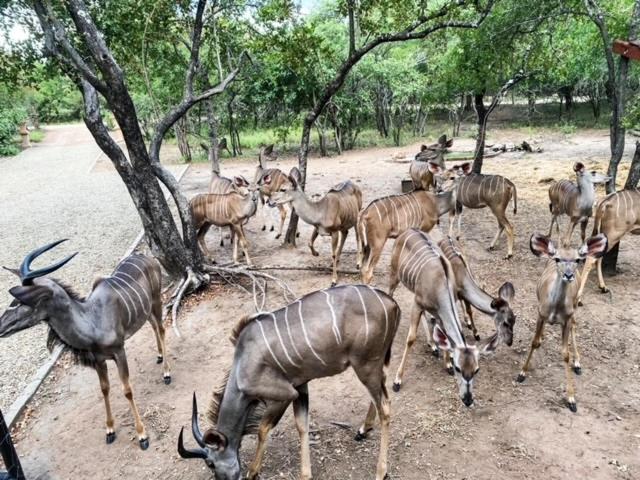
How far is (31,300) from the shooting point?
3.64 meters

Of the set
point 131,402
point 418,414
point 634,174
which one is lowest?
point 418,414

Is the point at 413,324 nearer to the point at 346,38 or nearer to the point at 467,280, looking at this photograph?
the point at 467,280

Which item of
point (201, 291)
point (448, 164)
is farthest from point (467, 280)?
point (448, 164)

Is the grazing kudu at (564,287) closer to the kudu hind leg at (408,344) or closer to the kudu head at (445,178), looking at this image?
the kudu hind leg at (408,344)

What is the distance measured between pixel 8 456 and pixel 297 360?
2045 millimetres

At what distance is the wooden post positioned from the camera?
324 centimetres

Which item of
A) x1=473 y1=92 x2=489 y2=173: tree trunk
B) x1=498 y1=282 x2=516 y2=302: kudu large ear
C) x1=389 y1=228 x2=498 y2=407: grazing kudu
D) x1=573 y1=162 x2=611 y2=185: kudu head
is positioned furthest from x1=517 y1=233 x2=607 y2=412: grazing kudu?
x1=473 y1=92 x2=489 y2=173: tree trunk

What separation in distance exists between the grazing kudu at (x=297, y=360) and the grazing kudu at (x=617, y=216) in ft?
12.5

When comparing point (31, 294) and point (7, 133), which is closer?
point (31, 294)

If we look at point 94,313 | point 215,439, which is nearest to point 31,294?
point 94,313

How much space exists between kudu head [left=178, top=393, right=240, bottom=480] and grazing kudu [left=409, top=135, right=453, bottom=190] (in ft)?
25.2

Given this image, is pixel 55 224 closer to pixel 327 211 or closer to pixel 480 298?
pixel 327 211

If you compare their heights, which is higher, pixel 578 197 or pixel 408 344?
pixel 578 197

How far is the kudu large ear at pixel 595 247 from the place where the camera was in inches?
170
